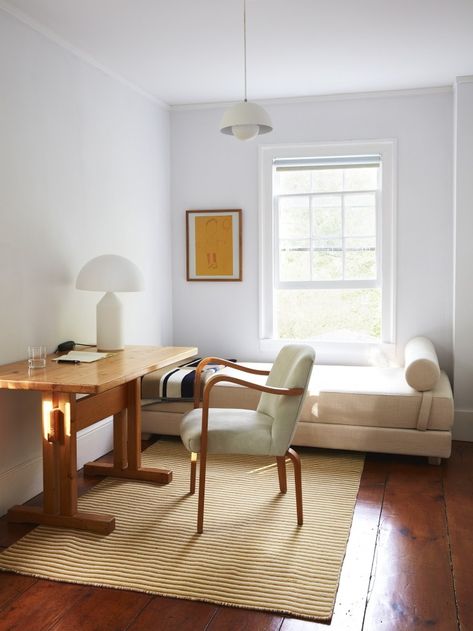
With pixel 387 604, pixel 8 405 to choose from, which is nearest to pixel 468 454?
pixel 387 604

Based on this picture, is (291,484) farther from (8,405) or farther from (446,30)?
(446,30)

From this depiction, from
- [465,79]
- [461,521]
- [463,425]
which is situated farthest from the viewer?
[463,425]

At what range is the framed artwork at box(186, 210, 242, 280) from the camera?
17.1 ft

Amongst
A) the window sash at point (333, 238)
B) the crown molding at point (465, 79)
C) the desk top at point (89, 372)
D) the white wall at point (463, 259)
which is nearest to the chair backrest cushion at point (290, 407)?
the desk top at point (89, 372)

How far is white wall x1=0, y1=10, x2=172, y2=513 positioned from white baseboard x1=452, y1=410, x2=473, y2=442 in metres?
2.34

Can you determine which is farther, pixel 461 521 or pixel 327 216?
pixel 327 216

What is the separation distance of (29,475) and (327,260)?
2.78 m

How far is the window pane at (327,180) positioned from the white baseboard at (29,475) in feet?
8.19

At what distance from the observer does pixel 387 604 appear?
2.37 m

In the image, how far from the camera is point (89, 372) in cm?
304

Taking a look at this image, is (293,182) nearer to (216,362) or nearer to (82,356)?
(216,362)

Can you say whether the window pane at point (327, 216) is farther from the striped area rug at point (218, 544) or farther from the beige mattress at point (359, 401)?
the striped area rug at point (218, 544)

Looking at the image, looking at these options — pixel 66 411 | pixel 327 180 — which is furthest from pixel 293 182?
pixel 66 411

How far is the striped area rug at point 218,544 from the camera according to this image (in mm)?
2492
